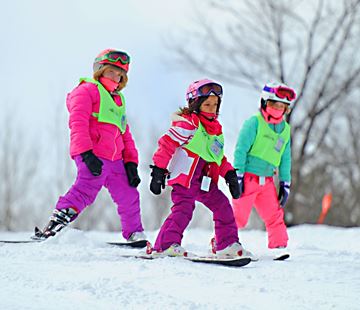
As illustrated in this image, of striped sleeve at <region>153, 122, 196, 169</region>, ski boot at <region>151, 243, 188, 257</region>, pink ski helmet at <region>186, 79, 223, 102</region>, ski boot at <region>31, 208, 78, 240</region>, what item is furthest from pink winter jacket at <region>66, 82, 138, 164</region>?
ski boot at <region>151, 243, 188, 257</region>

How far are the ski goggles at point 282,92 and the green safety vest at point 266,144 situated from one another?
0.81ft

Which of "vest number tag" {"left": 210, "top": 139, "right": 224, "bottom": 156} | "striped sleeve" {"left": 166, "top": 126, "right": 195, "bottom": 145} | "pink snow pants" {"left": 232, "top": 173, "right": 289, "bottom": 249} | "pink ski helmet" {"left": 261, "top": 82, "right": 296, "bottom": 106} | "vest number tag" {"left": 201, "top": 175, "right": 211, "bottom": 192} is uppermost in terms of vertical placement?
"pink ski helmet" {"left": 261, "top": 82, "right": 296, "bottom": 106}

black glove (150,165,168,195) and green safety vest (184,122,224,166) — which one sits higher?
green safety vest (184,122,224,166)

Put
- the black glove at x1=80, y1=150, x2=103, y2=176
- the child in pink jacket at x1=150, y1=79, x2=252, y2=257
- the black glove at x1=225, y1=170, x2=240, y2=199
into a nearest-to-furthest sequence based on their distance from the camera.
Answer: the child in pink jacket at x1=150, y1=79, x2=252, y2=257 → the black glove at x1=225, y1=170, x2=240, y2=199 → the black glove at x1=80, y1=150, x2=103, y2=176

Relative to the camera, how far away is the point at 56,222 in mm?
4305

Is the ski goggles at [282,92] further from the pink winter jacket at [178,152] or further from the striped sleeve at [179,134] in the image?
the striped sleeve at [179,134]

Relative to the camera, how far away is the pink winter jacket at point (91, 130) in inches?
170

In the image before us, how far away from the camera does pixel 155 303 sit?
7.38ft

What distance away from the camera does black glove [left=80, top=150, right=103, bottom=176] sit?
4.26 metres

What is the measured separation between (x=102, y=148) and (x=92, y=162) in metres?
0.32

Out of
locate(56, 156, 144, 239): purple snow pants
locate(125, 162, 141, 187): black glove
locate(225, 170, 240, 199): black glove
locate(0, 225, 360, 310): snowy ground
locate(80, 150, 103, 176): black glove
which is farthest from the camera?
locate(125, 162, 141, 187): black glove

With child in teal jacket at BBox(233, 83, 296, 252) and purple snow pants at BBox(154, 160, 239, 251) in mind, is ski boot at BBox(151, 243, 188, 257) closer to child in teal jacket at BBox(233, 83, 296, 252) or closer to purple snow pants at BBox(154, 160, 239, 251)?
purple snow pants at BBox(154, 160, 239, 251)

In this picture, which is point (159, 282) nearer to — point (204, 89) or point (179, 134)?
point (179, 134)

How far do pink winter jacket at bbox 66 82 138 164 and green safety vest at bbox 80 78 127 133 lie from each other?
0.10 feet
